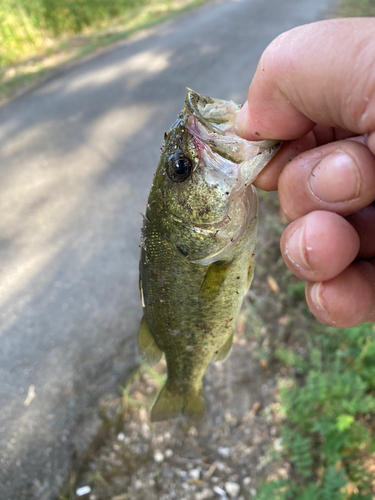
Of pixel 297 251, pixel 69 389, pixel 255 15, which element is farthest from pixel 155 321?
pixel 255 15

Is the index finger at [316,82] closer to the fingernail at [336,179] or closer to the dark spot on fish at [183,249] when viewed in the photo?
the fingernail at [336,179]

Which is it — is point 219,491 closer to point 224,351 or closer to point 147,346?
point 224,351

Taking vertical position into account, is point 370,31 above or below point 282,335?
above

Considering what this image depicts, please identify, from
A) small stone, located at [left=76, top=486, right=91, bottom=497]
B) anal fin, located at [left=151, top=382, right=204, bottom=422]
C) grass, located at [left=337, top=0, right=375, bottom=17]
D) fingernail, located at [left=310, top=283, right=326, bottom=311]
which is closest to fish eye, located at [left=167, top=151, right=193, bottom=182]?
fingernail, located at [left=310, top=283, right=326, bottom=311]

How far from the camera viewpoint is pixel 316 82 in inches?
45.8

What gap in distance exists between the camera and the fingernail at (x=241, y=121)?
4.74 ft

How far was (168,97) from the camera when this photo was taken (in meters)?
7.31

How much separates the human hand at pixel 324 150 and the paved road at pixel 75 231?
246 cm

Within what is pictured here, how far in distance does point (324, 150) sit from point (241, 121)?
0.41 meters

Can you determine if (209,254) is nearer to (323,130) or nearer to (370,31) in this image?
(323,130)

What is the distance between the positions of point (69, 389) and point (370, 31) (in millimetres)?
3411

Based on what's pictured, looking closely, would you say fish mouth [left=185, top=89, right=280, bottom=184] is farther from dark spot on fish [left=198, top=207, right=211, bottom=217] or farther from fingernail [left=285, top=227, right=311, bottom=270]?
fingernail [left=285, top=227, right=311, bottom=270]

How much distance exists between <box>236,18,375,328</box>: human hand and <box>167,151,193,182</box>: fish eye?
0.31 meters

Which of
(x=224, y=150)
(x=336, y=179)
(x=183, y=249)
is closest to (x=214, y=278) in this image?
(x=183, y=249)
